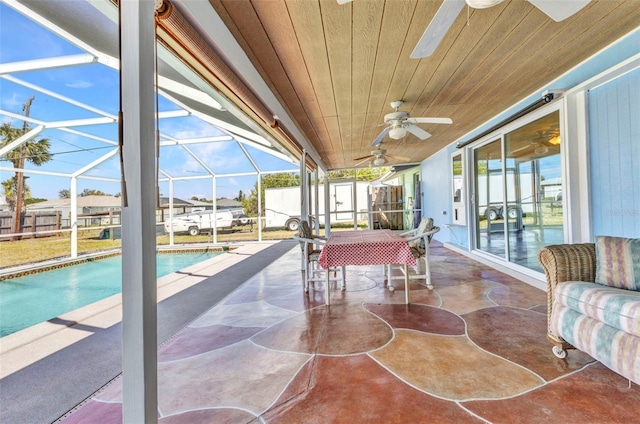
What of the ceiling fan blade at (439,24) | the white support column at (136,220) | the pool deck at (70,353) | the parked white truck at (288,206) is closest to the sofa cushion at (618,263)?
the ceiling fan blade at (439,24)

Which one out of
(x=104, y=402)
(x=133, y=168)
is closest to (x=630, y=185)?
(x=133, y=168)

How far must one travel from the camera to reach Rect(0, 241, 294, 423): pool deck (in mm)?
1545

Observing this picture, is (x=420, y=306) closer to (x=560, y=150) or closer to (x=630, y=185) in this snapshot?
(x=630, y=185)

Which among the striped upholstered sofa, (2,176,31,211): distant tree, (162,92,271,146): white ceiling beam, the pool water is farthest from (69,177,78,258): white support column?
the striped upholstered sofa

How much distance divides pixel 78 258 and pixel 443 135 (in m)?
8.10

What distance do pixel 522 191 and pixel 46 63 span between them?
5.51 metres

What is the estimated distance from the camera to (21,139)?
3701mm

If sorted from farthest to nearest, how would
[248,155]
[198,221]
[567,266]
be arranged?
[198,221] < [248,155] < [567,266]

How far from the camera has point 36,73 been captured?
2871mm

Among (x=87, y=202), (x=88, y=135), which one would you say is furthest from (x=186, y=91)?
(x=87, y=202)

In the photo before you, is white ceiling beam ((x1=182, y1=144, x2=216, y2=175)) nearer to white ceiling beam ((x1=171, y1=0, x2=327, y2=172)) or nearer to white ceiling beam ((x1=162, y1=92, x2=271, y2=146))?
white ceiling beam ((x1=162, y1=92, x2=271, y2=146))

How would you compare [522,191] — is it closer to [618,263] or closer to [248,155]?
[618,263]

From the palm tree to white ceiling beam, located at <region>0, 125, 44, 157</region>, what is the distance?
→ 0.03m

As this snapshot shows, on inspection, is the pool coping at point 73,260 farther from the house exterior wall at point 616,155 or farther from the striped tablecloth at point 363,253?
the house exterior wall at point 616,155
